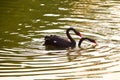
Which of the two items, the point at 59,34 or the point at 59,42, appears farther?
the point at 59,34

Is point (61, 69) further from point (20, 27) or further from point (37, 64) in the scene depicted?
point (20, 27)

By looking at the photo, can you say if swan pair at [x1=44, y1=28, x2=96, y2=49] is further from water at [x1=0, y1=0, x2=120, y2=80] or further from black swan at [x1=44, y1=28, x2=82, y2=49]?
water at [x1=0, y1=0, x2=120, y2=80]

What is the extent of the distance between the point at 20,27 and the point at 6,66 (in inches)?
218

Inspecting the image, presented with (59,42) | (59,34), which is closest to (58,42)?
(59,42)

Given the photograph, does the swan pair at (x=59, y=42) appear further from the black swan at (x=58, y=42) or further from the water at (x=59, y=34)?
the water at (x=59, y=34)

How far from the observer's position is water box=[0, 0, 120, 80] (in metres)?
13.9

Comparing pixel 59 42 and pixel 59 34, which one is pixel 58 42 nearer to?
pixel 59 42

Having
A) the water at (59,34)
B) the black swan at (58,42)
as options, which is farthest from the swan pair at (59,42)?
the water at (59,34)

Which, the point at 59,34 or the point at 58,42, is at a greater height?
the point at 59,34

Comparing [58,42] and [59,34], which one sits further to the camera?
[59,34]

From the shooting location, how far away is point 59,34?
18.8 metres

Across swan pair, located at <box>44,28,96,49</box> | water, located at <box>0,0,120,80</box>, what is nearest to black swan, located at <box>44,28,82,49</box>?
swan pair, located at <box>44,28,96,49</box>

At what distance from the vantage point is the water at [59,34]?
13891 mm

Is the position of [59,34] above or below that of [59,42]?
above
